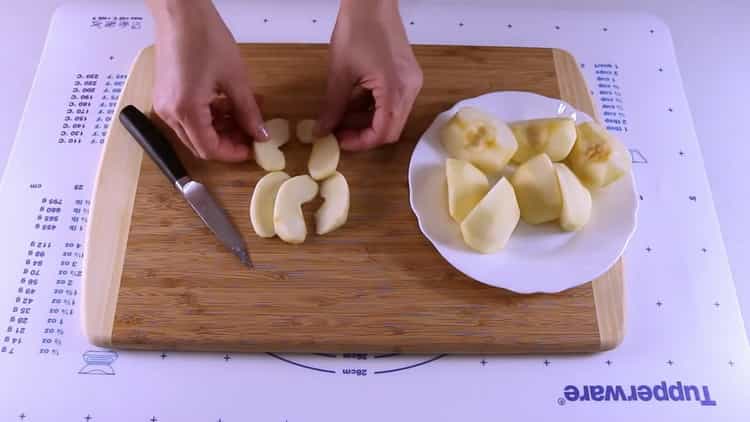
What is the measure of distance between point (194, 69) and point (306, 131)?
0.84 feet

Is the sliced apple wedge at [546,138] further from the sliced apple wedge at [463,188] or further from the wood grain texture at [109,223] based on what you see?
the wood grain texture at [109,223]

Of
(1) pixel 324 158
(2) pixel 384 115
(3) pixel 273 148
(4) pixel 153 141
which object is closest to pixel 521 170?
(2) pixel 384 115

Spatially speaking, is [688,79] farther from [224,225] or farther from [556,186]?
[224,225]

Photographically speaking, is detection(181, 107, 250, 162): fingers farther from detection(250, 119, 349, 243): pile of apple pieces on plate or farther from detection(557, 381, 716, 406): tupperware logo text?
detection(557, 381, 716, 406): tupperware logo text

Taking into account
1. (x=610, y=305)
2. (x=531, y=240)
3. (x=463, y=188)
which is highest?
(x=463, y=188)

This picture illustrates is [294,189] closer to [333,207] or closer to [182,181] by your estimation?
[333,207]

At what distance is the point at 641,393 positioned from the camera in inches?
39.6

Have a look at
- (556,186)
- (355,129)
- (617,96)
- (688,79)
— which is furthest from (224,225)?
(688,79)

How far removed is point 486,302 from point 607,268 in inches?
8.4

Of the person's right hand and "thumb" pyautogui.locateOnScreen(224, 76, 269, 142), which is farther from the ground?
the person's right hand

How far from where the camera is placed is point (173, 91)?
3.14 feet

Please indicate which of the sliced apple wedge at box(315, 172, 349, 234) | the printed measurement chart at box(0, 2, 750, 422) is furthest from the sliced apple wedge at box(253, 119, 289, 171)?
the printed measurement chart at box(0, 2, 750, 422)

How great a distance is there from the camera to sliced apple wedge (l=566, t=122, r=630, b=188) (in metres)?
1.04

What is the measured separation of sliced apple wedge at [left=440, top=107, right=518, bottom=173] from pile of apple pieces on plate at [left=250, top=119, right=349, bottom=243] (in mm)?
221
